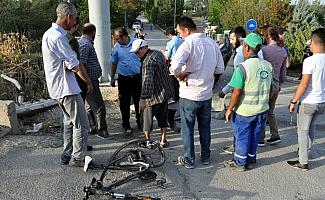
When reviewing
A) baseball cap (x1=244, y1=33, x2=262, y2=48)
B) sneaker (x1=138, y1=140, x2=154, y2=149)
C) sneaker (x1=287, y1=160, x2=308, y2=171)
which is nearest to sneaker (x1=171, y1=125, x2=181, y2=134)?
sneaker (x1=138, y1=140, x2=154, y2=149)

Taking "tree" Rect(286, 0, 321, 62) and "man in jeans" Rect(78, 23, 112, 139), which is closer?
"man in jeans" Rect(78, 23, 112, 139)

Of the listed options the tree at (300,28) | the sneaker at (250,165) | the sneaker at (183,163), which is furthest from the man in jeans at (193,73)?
the tree at (300,28)

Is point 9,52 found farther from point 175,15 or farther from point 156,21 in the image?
point 156,21

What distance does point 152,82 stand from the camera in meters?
5.07

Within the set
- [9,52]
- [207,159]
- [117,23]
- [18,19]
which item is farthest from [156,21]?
[207,159]

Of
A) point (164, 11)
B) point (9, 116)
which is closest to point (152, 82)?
point (9, 116)

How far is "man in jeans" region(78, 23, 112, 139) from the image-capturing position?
5.43m

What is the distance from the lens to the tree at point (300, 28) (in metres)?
13.4

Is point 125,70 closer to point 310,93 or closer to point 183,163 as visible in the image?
point 183,163

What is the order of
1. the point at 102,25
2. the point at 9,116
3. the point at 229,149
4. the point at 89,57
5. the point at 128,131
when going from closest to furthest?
the point at 229,149 → the point at 89,57 → the point at 9,116 → the point at 128,131 → the point at 102,25

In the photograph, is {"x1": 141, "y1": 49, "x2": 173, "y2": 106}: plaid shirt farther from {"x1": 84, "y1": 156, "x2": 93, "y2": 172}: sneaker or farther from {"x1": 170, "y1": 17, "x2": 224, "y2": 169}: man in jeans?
{"x1": 84, "y1": 156, "x2": 93, "y2": 172}: sneaker

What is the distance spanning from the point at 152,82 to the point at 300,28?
34.7ft

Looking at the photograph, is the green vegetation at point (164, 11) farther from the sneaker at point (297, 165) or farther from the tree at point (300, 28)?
→ the sneaker at point (297, 165)

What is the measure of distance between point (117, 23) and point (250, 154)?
82.3 ft
